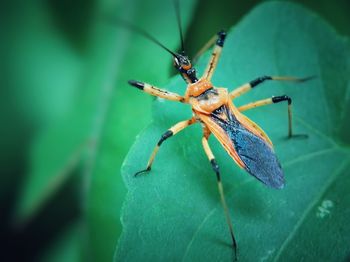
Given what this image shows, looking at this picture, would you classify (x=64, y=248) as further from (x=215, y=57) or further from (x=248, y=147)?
(x=215, y=57)

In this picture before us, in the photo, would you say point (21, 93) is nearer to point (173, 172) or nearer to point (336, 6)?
point (173, 172)

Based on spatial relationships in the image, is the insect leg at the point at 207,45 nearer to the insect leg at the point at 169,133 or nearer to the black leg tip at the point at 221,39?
the black leg tip at the point at 221,39

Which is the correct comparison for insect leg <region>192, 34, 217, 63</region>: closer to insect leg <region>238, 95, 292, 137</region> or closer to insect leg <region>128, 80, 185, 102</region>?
insect leg <region>128, 80, 185, 102</region>

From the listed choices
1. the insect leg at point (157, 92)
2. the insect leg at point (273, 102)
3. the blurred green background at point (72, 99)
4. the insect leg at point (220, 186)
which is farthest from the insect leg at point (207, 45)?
the insect leg at point (220, 186)

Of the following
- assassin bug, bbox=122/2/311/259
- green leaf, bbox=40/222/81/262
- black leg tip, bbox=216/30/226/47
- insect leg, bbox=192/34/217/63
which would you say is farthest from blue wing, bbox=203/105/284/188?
green leaf, bbox=40/222/81/262

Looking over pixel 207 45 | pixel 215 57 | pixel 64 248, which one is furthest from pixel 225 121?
pixel 64 248

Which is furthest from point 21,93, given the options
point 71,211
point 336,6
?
point 336,6
